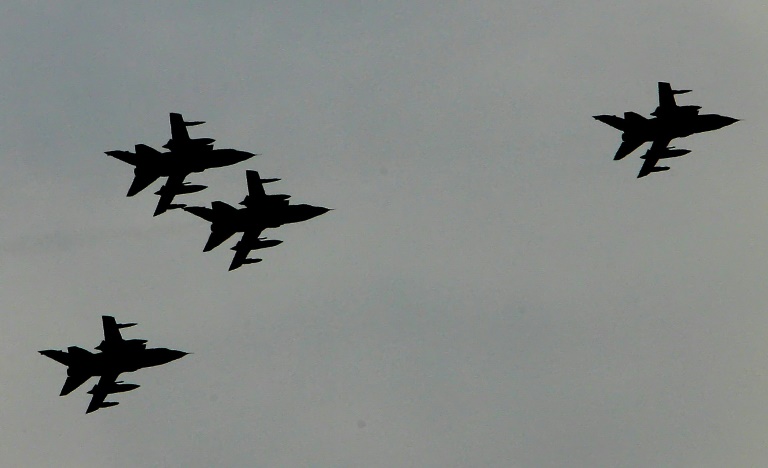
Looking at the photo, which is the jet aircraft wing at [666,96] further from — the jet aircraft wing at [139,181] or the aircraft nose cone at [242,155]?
the jet aircraft wing at [139,181]

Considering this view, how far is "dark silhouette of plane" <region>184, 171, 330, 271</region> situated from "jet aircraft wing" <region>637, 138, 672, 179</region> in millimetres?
25820

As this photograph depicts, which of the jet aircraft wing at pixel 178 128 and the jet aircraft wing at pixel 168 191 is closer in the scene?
the jet aircraft wing at pixel 178 128

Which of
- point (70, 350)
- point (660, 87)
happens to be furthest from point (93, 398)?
point (660, 87)

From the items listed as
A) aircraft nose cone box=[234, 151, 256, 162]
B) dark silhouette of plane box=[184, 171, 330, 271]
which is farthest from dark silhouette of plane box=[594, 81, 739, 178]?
aircraft nose cone box=[234, 151, 256, 162]

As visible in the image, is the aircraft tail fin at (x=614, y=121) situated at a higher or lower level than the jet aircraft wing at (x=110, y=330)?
higher

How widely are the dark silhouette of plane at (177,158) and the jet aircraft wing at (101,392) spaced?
14.5 m

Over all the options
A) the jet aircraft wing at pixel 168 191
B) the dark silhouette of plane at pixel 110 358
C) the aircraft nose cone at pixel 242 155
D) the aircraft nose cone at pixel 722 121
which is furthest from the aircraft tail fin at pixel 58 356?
the aircraft nose cone at pixel 722 121

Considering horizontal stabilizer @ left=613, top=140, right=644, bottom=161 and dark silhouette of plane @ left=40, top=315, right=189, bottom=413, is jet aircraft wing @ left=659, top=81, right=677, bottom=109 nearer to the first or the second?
horizontal stabilizer @ left=613, top=140, right=644, bottom=161

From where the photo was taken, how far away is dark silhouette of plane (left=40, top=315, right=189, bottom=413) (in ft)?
303

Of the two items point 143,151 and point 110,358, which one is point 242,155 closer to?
point 143,151

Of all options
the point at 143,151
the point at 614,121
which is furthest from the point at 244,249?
the point at 614,121

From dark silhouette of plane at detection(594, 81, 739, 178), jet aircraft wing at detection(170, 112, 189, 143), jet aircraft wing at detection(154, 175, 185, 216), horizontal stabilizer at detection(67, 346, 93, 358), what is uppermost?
dark silhouette of plane at detection(594, 81, 739, 178)

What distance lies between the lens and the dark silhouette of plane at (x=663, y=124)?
94.2m

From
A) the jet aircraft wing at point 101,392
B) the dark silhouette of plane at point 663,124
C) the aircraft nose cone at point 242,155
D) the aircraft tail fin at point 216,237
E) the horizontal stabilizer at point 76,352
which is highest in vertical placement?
the dark silhouette of plane at point 663,124
